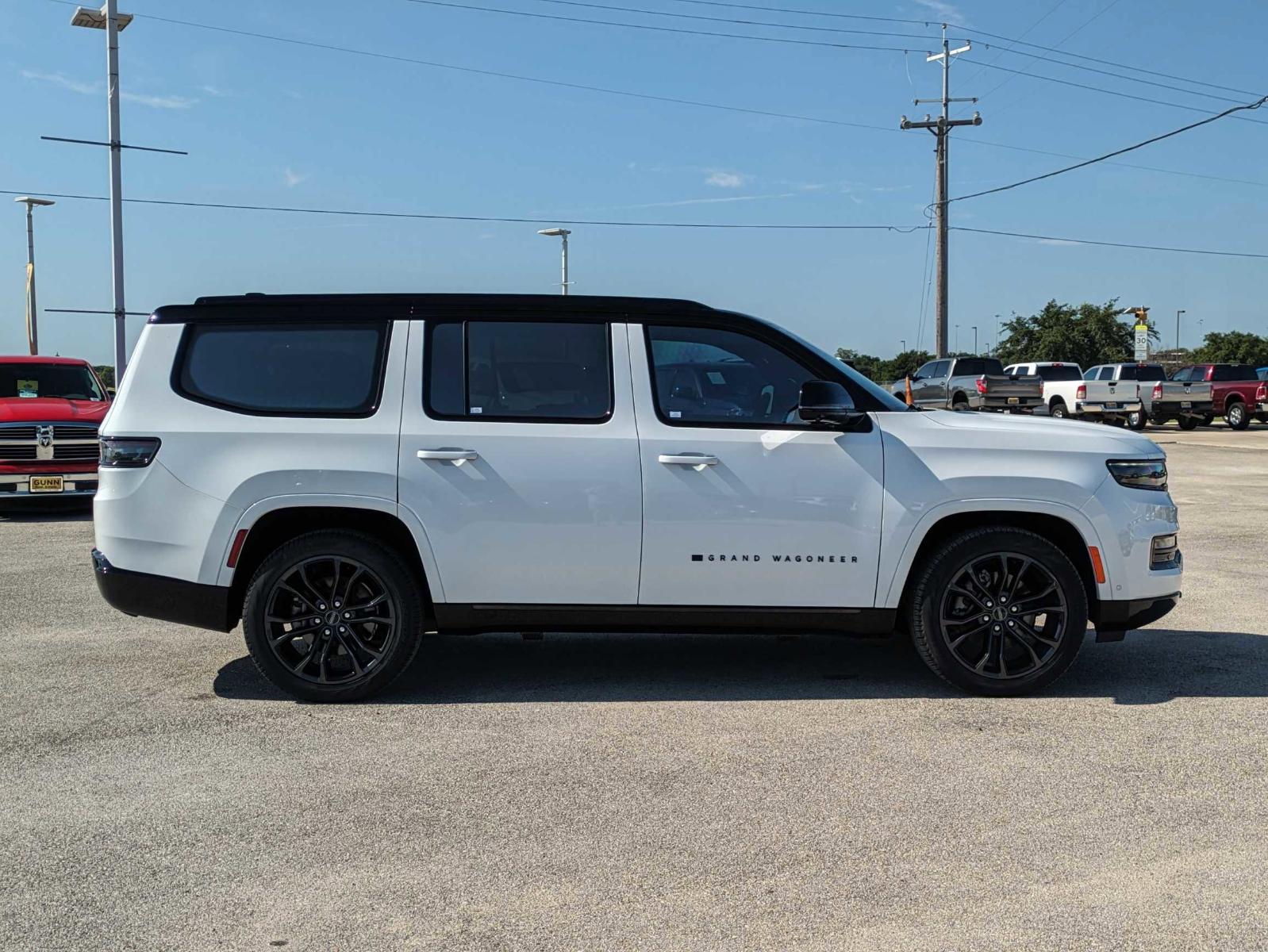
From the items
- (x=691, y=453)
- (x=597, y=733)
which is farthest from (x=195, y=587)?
(x=691, y=453)

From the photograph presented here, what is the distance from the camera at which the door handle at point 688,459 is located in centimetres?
544

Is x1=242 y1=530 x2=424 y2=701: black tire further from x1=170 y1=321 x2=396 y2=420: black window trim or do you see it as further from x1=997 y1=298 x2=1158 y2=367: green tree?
x1=997 y1=298 x2=1158 y2=367: green tree

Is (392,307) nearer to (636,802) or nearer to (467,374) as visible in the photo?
(467,374)

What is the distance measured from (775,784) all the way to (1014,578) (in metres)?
1.84

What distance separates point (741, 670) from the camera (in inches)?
244

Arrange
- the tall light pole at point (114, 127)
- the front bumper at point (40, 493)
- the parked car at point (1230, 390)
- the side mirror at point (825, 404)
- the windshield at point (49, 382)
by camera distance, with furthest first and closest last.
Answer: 1. the parked car at point (1230, 390)
2. the tall light pole at point (114, 127)
3. the windshield at point (49, 382)
4. the front bumper at point (40, 493)
5. the side mirror at point (825, 404)

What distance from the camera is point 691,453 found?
5461mm

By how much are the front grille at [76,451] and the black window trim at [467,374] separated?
29.7ft

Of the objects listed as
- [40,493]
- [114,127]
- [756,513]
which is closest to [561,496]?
[756,513]

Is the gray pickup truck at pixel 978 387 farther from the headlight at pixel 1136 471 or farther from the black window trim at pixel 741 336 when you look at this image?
the black window trim at pixel 741 336

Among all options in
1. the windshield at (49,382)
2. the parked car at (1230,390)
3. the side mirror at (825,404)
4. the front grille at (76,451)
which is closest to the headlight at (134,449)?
the side mirror at (825,404)

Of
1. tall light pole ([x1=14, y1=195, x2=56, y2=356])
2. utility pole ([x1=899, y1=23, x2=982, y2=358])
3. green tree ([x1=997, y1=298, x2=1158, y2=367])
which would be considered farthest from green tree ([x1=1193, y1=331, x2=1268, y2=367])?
tall light pole ([x1=14, y1=195, x2=56, y2=356])

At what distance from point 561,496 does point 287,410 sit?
1.36 meters

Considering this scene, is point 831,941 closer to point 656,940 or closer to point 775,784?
point 656,940
